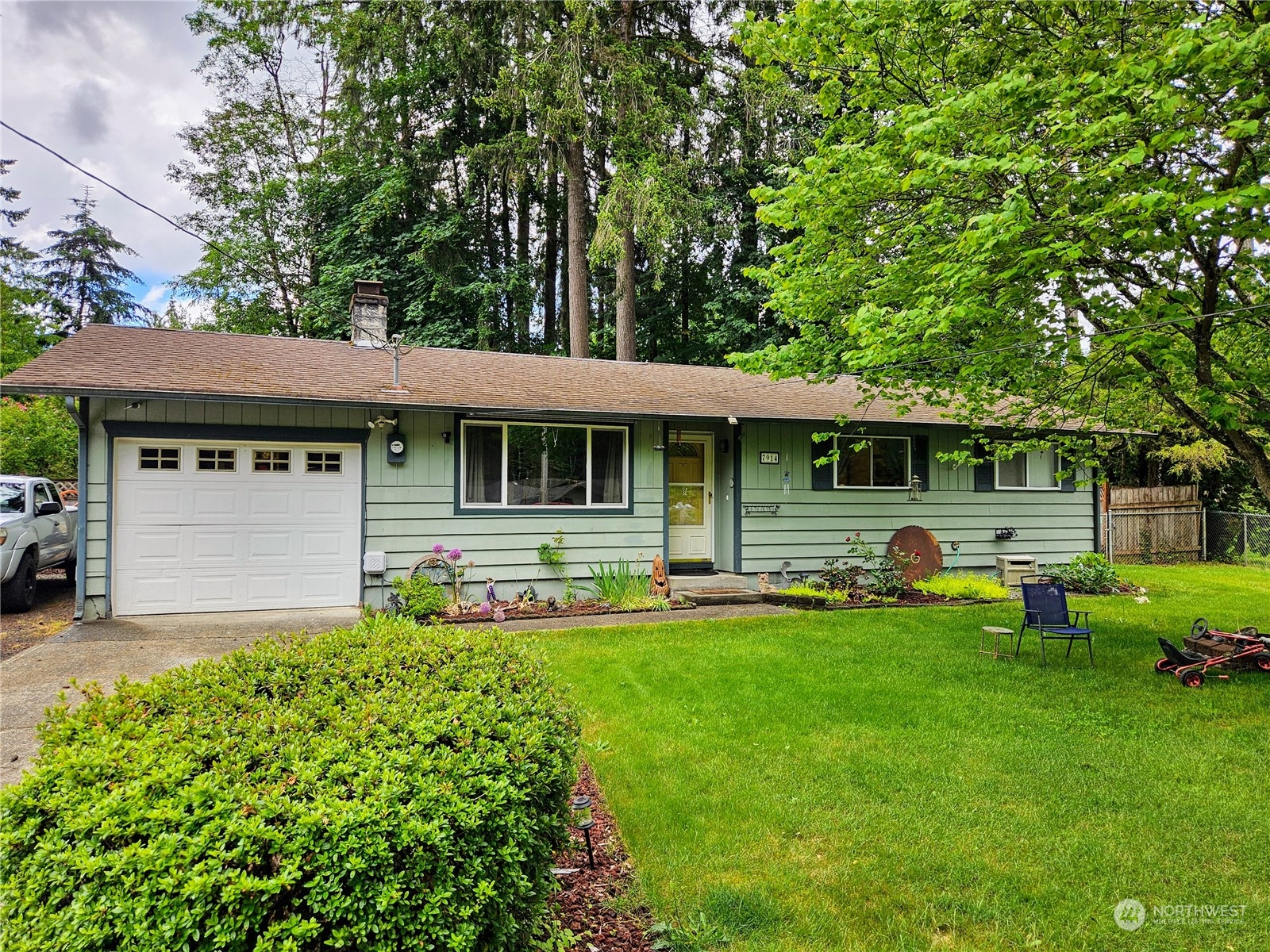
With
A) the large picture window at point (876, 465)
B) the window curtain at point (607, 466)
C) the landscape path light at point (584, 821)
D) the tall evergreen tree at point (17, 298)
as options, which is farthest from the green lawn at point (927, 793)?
the tall evergreen tree at point (17, 298)

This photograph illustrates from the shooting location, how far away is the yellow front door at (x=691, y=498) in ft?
33.2

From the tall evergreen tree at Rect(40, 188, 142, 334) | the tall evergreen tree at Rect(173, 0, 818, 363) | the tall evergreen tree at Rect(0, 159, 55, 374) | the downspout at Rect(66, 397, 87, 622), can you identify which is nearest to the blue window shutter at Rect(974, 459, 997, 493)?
the tall evergreen tree at Rect(173, 0, 818, 363)

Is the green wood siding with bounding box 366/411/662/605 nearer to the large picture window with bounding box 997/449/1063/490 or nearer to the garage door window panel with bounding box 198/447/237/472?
the garage door window panel with bounding box 198/447/237/472

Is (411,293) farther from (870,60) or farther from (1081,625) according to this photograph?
(1081,625)

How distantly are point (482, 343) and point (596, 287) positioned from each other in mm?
4698

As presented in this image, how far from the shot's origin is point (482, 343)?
16750 mm

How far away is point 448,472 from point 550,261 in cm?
1366

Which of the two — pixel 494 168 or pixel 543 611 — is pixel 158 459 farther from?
pixel 494 168

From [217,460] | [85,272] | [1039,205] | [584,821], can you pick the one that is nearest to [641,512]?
[217,460]

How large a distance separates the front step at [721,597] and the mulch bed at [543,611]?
6.1 inches

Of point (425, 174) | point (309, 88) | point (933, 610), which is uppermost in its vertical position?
point (309, 88)

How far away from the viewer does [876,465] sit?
415 inches

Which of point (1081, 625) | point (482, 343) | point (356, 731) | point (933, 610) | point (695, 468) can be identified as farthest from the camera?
point (482, 343)

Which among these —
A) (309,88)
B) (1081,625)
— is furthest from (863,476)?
(309,88)
